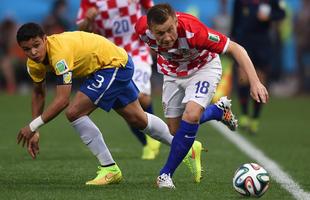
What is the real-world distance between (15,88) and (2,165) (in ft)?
45.7

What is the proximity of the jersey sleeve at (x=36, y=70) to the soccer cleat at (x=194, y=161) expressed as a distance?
1.56 m

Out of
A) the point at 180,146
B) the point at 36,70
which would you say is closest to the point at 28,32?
the point at 36,70

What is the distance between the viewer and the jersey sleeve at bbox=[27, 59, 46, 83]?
28.5 ft

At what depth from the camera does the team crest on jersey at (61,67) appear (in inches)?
330

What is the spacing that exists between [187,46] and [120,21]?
3345mm

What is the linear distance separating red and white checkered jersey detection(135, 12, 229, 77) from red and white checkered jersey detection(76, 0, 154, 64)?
241 centimetres

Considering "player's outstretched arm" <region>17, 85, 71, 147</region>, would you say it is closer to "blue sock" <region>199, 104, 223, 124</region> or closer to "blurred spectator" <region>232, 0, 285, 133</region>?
"blue sock" <region>199, 104, 223, 124</region>

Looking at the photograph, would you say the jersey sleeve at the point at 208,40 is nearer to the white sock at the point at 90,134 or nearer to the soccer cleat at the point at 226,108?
the white sock at the point at 90,134

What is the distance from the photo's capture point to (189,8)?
77.6 ft

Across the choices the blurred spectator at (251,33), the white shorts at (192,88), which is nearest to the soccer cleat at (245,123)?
the blurred spectator at (251,33)

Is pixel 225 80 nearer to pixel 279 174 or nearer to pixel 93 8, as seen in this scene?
pixel 93 8

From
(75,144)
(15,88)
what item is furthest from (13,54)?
(75,144)

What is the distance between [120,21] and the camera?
39.4 feet

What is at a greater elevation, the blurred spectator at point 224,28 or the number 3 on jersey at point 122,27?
the number 3 on jersey at point 122,27
